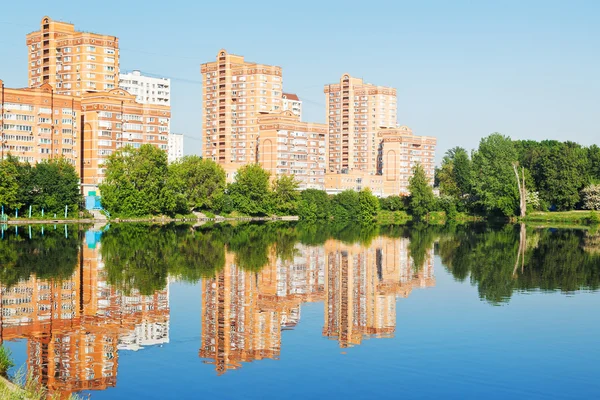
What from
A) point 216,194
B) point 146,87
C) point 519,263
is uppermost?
point 146,87

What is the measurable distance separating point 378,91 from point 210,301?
142 metres

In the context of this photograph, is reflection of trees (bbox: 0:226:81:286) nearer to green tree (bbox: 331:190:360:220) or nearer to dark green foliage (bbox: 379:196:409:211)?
green tree (bbox: 331:190:360:220)

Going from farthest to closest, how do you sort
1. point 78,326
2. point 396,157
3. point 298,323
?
point 396,157 → point 298,323 → point 78,326

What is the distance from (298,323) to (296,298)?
19.1 feet

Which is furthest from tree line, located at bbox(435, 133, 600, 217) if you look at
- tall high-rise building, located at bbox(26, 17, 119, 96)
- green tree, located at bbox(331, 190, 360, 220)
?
tall high-rise building, located at bbox(26, 17, 119, 96)

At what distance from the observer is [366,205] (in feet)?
413

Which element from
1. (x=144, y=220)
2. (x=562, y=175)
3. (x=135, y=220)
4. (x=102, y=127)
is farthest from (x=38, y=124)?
(x=562, y=175)

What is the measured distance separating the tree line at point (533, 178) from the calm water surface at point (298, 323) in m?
63.5

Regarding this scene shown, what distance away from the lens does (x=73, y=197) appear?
91.9 m

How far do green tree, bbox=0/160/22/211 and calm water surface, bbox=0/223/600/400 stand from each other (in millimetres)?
32487

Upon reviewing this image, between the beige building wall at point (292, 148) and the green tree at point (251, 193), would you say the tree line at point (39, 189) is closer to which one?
the green tree at point (251, 193)

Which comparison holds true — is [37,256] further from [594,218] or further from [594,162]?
[594,162]

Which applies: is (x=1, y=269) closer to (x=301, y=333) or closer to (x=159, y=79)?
(x=301, y=333)

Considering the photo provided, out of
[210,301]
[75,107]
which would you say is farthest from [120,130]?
[210,301]
